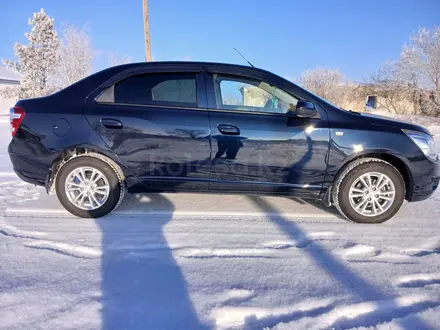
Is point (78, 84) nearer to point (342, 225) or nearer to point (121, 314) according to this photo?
point (121, 314)

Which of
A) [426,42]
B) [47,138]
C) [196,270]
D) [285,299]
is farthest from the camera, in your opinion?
[426,42]

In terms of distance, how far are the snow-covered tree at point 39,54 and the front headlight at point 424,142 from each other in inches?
1112

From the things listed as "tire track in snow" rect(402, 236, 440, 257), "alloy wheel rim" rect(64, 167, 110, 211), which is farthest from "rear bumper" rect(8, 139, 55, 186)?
"tire track in snow" rect(402, 236, 440, 257)

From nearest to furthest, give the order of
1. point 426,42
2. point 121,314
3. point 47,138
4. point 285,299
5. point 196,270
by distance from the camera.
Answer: point 121,314
point 285,299
point 196,270
point 47,138
point 426,42

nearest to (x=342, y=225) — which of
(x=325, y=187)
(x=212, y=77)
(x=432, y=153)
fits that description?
(x=325, y=187)

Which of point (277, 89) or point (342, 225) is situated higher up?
point (277, 89)

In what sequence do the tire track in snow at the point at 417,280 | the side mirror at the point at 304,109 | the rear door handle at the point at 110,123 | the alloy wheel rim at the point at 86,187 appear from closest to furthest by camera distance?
the tire track in snow at the point at 417,280 → the side mirror at the point at 304,109 → the rear door handle at the point at 110,123 → the alloy wheel rim at the point at 86,187

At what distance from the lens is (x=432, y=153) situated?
10.5 ft

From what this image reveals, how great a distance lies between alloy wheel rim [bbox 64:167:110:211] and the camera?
3201 mm

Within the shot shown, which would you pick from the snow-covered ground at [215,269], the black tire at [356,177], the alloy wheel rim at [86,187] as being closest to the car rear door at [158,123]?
the alloy wheel rim at [86,187]

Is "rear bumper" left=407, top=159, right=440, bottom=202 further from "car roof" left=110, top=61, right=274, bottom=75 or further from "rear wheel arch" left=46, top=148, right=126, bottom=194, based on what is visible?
"rear wheel arch" left=46, top=148, right=126, bottom=194

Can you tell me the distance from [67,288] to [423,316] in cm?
227

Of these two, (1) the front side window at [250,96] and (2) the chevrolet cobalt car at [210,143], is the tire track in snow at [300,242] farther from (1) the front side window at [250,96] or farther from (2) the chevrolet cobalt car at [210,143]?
(1) the front side window at [250,96]

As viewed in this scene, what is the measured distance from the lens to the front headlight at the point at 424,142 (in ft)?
10.3
